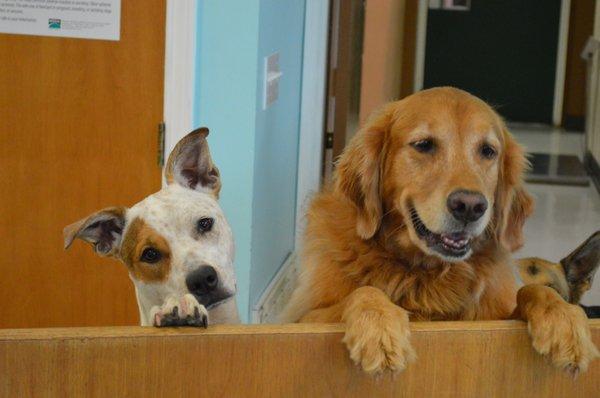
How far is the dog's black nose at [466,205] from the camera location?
2.08m

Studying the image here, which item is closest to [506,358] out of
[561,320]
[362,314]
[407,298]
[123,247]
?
[561,320]

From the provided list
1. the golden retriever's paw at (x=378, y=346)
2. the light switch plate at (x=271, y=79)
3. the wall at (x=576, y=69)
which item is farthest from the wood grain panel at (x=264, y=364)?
the wall at (x=576, y=69)

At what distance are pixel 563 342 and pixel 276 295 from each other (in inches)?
92.2

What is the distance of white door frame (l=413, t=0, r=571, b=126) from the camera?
10.8 metres

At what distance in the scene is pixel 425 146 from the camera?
220 centimetres

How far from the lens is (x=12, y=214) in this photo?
3559 millimetres

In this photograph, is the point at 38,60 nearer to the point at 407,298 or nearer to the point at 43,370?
the point at 407,298

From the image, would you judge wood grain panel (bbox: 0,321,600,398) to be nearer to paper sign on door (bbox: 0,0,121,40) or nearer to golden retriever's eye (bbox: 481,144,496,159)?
golden retriever's eye (bbox: 481,144,496,159)

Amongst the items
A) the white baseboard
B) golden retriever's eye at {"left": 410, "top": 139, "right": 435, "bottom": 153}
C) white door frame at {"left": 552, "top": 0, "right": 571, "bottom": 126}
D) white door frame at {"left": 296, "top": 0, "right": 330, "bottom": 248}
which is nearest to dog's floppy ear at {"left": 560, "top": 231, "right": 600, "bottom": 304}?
the white baseboard

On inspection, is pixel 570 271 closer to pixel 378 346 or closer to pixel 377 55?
pixel 378 346

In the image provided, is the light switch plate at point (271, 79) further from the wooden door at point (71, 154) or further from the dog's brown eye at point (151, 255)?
the dog's brown eye at point (151, 255)

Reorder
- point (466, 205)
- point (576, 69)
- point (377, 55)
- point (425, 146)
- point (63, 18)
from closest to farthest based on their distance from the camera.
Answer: point (466, 205) → point (425, 146) → point (63, 18) → point (377, 55) → point (576, 69)

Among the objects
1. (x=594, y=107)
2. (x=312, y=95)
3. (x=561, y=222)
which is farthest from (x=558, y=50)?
(x=312, y=95)

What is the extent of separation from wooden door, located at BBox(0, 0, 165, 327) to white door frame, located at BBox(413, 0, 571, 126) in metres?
7.43
